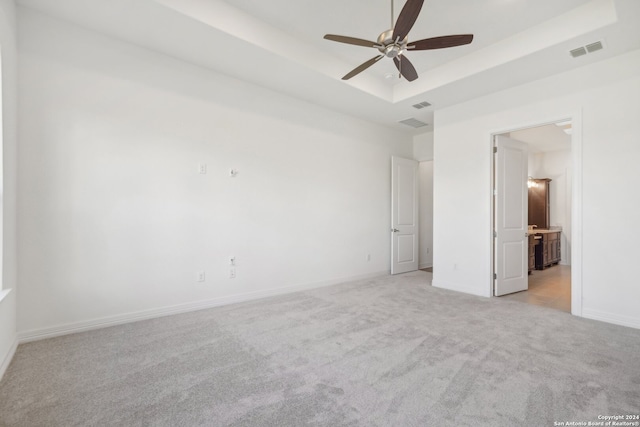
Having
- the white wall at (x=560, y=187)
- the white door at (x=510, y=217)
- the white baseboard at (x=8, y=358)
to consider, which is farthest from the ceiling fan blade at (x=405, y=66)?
the white wall at (x=560, y=187)

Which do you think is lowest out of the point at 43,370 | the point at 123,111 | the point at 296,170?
Answer: the point at 43,370

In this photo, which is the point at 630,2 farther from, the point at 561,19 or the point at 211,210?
the point at 211,210

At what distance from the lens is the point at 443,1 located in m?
2.85

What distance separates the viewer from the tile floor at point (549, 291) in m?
3.91

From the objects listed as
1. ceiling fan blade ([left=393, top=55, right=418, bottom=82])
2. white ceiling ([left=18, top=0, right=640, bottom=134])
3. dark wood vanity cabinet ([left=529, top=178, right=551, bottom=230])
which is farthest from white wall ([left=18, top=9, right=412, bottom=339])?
dark wood vanity cabinet ([left=529, top=178, right=551, bottom=230])

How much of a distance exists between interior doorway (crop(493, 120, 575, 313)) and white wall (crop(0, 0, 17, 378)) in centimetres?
685

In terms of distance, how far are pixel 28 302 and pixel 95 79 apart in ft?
7.43

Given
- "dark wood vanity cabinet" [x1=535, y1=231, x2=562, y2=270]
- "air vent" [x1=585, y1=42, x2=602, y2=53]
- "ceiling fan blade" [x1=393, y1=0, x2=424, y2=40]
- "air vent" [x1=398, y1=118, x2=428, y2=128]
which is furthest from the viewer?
"dark wood vanity cabinet" [x1=535, y1=231, x2=562, y2=270]

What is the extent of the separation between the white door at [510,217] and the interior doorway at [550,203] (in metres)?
1.09

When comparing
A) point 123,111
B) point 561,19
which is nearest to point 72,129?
point 123,111

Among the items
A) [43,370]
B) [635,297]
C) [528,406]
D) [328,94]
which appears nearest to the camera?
[528,406]

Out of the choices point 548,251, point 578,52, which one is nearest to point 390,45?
point 578,52

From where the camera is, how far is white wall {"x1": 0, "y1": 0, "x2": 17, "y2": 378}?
219cm

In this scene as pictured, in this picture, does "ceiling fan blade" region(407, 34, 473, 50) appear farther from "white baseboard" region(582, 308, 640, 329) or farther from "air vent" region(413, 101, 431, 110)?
"white baseboard" region(582, 308, 640, 329)
